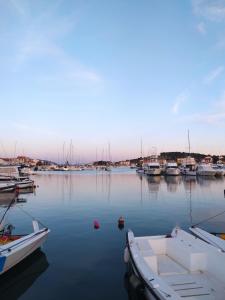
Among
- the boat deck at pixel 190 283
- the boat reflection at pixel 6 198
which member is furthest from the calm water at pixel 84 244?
the boat reflection at pixel 6 198

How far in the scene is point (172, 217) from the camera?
2448 cm

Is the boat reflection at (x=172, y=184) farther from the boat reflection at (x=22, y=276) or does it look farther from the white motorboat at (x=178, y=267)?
the boat reflection at (x=22, y=276)

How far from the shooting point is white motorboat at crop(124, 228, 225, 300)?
26.8 ft

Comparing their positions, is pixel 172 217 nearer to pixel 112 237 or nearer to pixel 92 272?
pixel 112 237

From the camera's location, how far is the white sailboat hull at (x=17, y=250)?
35.9 ft

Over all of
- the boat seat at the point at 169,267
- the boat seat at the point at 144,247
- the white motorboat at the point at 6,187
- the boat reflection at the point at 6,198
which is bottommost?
the boat seat at the point at 169,267

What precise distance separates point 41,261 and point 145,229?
8489 mm

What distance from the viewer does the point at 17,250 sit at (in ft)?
38.5

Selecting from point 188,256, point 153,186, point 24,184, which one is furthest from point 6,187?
point 188,256

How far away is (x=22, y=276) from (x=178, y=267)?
6265 millimetres

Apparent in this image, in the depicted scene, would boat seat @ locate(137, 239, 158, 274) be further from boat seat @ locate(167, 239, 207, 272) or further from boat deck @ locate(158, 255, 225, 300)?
boat seat @ locate(167, 239, 207, 272)

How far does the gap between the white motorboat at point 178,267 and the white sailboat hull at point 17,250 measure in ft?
14.4

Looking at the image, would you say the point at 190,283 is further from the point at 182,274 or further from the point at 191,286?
the point at 182,274

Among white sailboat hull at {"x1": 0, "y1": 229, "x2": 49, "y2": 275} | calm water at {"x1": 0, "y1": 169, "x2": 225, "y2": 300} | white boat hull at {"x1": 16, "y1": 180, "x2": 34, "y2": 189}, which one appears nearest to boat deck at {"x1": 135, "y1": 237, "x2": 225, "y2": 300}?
calm water at {"x1": 0, "y1": 169, "x2": 225, "y2": 300}
